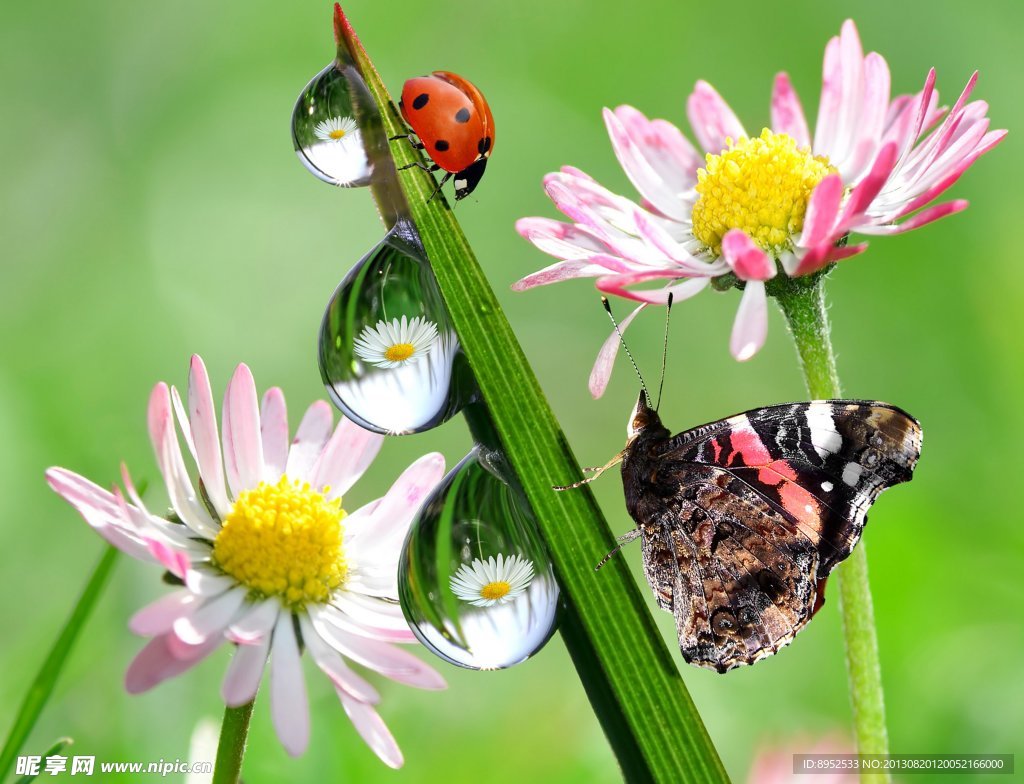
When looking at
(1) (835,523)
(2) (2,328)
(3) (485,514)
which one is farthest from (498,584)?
(2) (2,328)

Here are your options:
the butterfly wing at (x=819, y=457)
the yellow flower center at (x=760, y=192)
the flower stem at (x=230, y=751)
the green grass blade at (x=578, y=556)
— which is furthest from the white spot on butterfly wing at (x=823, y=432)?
the flower stem at (x=230, y=751)

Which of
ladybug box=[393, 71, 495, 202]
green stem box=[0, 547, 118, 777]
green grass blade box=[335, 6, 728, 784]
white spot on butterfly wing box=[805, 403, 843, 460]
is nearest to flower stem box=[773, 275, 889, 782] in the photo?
white spot on butterfly wing box=[805, 403, 843, 460]

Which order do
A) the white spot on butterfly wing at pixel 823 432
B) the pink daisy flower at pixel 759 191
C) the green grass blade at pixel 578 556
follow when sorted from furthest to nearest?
1. the white spot on butterfly wing at pixel 823 432
2. the pink daisy flower at pixel 759 191
3. the green grass blade at pixel 578 556

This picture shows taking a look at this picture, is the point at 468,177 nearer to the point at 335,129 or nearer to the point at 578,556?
the point at 335,129

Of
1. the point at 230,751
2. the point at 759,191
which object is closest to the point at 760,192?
the point at 759,191

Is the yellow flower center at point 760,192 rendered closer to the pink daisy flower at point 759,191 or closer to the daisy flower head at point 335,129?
the pink daisy flower at point 759,191

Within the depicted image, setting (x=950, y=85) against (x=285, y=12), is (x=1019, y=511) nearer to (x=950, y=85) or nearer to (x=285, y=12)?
(x=950, y=85)

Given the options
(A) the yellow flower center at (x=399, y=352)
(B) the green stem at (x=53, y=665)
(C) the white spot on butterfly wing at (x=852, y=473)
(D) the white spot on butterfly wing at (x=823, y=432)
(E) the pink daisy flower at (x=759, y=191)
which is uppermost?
(E) the pink daisy flower at (x=759, y=191)
